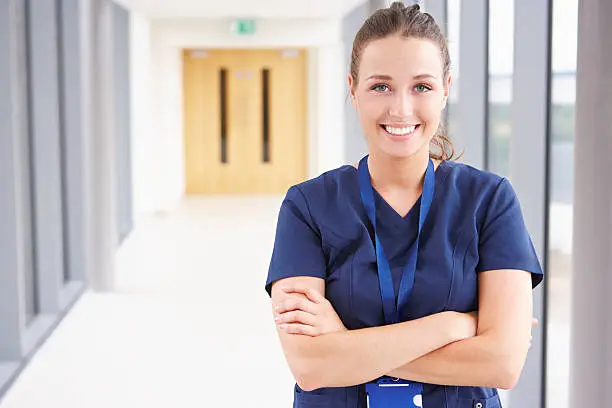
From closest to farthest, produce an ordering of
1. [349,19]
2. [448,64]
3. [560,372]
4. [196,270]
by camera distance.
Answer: [448,64] < [560,372] < [196,270] < [349,19]

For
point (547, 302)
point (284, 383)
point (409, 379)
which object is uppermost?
point (409, 379)

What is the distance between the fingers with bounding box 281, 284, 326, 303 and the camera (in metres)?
1.80

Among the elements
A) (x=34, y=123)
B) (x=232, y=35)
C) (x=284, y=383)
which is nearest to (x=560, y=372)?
(x=284, y=383)

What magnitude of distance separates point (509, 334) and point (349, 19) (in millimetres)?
7898

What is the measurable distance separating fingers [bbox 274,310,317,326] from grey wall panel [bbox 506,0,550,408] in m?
2.10

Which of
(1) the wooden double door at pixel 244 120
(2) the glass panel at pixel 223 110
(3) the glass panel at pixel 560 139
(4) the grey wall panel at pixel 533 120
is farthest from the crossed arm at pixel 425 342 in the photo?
(2) the glass panel at pixel 223 110

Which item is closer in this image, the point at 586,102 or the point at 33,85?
the point at 586,102

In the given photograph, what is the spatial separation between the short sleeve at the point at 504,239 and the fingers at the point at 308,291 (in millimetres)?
352

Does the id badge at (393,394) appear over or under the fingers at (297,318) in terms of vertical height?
under

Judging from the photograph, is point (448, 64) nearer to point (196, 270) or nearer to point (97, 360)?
point (97, 360)

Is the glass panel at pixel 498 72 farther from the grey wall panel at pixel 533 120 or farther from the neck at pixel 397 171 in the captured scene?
the neck at pixel 397 171

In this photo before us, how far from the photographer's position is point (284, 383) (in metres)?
4.96

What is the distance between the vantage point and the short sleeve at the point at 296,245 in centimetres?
184

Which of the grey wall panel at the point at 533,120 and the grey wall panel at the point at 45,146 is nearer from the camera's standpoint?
the grey wall panel at the point at 533,120
